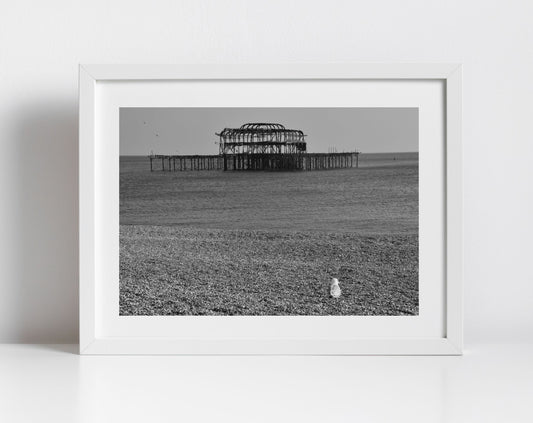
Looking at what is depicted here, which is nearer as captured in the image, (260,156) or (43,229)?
(260,156)

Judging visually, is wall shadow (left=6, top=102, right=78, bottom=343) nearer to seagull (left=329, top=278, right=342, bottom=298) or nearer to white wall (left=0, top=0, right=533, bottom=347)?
white wall (left=0, top=0, right=533, bottom=347)
